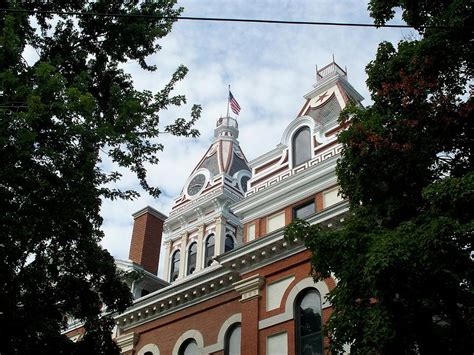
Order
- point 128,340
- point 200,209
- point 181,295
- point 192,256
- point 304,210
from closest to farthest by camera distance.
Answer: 1. point 304,210
2. point 181,295
3. point 128,340
4. point 192,256
5. point 200,209

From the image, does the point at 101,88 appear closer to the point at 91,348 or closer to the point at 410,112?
the point at 91,348

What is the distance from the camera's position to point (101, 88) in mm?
16016

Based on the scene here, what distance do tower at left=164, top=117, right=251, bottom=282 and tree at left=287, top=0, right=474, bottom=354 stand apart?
3446 centimetres

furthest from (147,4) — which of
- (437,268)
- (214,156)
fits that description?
(214,156)

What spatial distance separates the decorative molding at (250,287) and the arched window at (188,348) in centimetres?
299

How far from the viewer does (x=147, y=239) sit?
97.6ft

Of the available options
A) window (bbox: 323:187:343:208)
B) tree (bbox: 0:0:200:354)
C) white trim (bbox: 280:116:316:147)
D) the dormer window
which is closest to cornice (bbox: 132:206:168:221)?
white trim (bbox: 280:116:316:147)

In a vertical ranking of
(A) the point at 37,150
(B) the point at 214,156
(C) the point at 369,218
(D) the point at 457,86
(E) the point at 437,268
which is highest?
(B) the point at 214,156

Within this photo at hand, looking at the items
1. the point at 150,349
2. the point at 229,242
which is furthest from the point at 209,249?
the point at 150,349

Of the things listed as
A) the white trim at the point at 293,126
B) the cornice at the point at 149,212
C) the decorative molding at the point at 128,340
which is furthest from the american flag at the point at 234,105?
the decorative molding at the point at 128,340

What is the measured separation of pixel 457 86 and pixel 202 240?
3763 cm

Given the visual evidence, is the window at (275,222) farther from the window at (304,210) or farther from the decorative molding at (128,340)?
the decorative molding at (128,340)

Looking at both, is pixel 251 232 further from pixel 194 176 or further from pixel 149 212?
pixel 194 176

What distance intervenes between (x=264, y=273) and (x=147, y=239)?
35.0 ft
